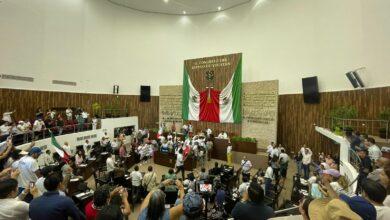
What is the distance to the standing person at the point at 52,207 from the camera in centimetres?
241

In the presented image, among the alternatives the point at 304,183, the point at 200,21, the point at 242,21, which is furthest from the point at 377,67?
the point at 200,21

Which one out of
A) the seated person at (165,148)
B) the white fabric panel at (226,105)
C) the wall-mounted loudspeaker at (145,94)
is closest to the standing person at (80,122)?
the seated person at (165,148)

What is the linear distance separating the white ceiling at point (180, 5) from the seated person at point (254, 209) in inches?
720

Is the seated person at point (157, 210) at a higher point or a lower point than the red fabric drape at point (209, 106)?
lower

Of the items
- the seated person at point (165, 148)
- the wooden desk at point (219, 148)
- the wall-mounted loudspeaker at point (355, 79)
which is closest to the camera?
the wall-mounted loudspeaker at point (355, 79)

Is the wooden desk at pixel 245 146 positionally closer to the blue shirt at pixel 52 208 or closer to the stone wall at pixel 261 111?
the stone wall at pixel 261 111

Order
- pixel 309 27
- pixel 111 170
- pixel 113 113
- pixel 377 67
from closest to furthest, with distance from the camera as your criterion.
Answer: pixel 111 170 → pixel 377 67 → pixel 309 27 → pixel 113 113

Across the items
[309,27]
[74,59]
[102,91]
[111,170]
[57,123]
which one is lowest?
[111,170]

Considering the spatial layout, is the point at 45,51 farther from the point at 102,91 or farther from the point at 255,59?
the point at 255,59

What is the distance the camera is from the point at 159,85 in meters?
20.6

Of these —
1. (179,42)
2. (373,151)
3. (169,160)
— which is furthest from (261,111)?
(179,42)

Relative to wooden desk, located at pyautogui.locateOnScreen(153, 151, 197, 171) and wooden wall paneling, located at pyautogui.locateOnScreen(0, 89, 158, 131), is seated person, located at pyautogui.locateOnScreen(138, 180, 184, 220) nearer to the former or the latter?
wooden desk, located at pyautogui.locateOnScreen(153, 151, 197, 171)

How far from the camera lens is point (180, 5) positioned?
1920cm

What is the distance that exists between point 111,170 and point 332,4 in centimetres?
1368
